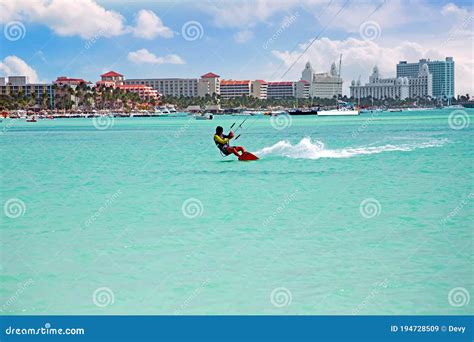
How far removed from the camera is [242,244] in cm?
1371

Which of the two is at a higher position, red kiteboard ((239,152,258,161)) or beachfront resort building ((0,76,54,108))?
beachfront resort building ((0,76,54,108))

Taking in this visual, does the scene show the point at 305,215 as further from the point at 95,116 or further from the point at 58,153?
the point at 95,116

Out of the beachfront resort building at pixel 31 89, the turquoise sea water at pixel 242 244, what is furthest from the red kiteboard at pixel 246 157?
the beachfront resort building at pixel 31 89

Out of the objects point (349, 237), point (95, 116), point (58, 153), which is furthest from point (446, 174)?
point (95, 116)

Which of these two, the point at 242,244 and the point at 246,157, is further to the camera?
the point at 246,157

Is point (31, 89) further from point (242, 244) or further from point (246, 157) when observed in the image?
point (242, 244)

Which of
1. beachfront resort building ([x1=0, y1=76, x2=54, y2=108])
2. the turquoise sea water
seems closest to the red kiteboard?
the turquoise sea water

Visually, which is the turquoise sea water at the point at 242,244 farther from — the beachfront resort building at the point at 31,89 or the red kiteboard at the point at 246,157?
the beachfront resort building at the point at 31,89

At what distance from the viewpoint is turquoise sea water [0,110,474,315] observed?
10133mm

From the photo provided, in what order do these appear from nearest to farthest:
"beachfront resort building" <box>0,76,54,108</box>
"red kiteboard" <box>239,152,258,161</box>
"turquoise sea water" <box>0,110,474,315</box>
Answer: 1. "turquoise sea water" <box>0,110,474,315</box>
2. "red kiteboard" <box>239,152,258,161</box>
3. "beachfront resort building" <box>0,76,54,108</box>

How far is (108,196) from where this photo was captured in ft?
73.1

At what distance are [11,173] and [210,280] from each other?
2284cm

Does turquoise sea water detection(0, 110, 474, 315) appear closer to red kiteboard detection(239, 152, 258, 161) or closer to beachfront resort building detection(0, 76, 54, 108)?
red kiteboard detection(239, 152, 258, 161)

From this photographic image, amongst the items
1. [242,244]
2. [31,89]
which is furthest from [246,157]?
[31,89]
